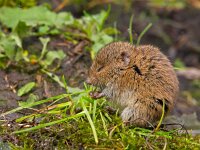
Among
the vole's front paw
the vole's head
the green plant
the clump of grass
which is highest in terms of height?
the green plant

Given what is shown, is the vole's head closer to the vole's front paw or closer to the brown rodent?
the brown rodent

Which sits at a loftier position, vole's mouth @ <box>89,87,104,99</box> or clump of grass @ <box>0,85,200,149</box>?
vole's mouth @ <box>89,87,104,99</box>

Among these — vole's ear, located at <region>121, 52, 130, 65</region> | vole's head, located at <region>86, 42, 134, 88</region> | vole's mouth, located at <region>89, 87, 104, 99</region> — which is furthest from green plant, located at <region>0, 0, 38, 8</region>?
vole's ear, located at <region>121, 52, 130, 65</region>

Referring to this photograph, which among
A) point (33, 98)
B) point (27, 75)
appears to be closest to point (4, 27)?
point (27, 75)

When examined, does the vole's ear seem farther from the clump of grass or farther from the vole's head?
the clump of grass

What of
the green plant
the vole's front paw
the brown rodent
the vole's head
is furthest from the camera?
the green plant

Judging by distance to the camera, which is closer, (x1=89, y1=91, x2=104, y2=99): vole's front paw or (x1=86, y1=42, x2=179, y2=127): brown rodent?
(x1=86, y1=42, x2=179, y2=127): brown rodent

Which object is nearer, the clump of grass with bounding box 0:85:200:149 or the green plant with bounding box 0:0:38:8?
the clump of grass with bounding box 0:85:200:149

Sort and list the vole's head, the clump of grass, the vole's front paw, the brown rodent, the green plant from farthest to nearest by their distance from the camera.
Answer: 1. the green plant
2. the vole's head
3. the vole's front paw
4. the brown rodent
5. the clump of grass

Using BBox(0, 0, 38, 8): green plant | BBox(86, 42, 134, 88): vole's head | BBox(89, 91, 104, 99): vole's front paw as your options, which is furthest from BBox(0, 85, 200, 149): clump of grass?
BBox(0, 0, 38, 8): green plant
